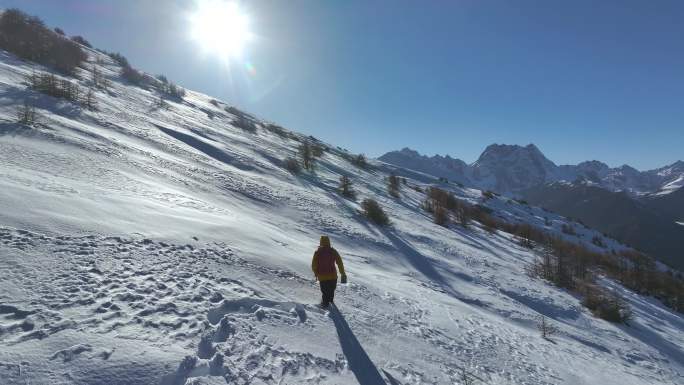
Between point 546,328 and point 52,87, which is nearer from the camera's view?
point 546,328

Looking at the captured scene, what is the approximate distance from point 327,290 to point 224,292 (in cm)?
Result: 141

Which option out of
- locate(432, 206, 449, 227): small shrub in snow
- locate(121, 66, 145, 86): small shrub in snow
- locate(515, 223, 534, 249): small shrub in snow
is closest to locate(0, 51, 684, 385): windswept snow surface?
locate(432, 206, 449, 227): small shrub in snow

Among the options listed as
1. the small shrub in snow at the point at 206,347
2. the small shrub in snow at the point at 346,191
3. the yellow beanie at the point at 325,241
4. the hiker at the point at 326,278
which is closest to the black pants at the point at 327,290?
the hiker at the point at 326,278

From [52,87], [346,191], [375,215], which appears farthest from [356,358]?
[52,87]

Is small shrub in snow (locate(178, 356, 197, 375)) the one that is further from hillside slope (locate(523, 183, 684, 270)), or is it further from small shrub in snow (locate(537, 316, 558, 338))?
hillside slope (locate(523, 183, 684, 270))

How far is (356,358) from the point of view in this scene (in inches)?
152

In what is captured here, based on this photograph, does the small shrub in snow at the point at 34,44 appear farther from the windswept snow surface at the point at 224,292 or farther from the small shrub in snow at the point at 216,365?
the small shrub in snow at the point at 216,365

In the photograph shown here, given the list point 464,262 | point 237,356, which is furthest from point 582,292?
point 237,356

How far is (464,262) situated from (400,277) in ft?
10.8

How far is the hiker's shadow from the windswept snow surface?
0.02 metres

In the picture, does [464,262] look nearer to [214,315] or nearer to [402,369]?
[402,369]

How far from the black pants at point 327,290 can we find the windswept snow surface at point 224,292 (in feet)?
0.69

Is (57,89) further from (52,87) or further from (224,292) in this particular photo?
(224,292)

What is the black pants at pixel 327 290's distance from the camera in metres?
4.85
